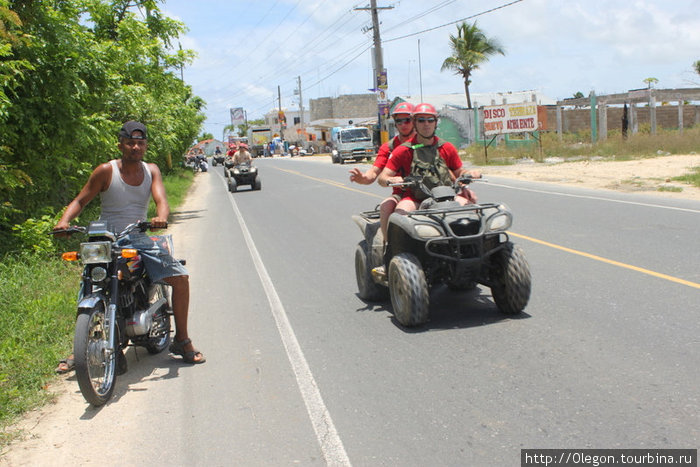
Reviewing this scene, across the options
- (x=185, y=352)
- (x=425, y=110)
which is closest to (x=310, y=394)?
(x=185, y=352)

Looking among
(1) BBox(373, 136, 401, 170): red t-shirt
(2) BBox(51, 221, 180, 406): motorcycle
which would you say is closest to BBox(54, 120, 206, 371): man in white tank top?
(2) BBox(51, 221, 180, 406): motorcycle

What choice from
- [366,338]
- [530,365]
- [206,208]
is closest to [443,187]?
[366,338]

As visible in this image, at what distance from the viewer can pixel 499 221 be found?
6.07m

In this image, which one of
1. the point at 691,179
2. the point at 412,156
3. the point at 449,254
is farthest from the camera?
the point at 691,179

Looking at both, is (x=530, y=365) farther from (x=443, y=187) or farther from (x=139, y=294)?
(x=139, y=294)

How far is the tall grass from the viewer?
1087 inches

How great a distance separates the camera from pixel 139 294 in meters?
5.53

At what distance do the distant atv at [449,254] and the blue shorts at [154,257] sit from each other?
74.8 inches

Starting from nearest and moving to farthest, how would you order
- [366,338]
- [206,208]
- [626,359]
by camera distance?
[626,359]
[366,338]
[206,208]

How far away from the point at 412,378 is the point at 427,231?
145 centimetres

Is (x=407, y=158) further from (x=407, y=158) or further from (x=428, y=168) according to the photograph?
(x=428, y=168)

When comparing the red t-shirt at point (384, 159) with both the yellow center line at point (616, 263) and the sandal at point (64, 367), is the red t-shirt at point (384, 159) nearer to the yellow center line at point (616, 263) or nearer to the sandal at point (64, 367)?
the yellow center line at point (616, 263)

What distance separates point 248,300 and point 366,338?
7.58ft

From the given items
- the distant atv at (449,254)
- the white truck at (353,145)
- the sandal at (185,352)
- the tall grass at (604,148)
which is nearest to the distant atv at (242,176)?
the tall grass at (604,148)
